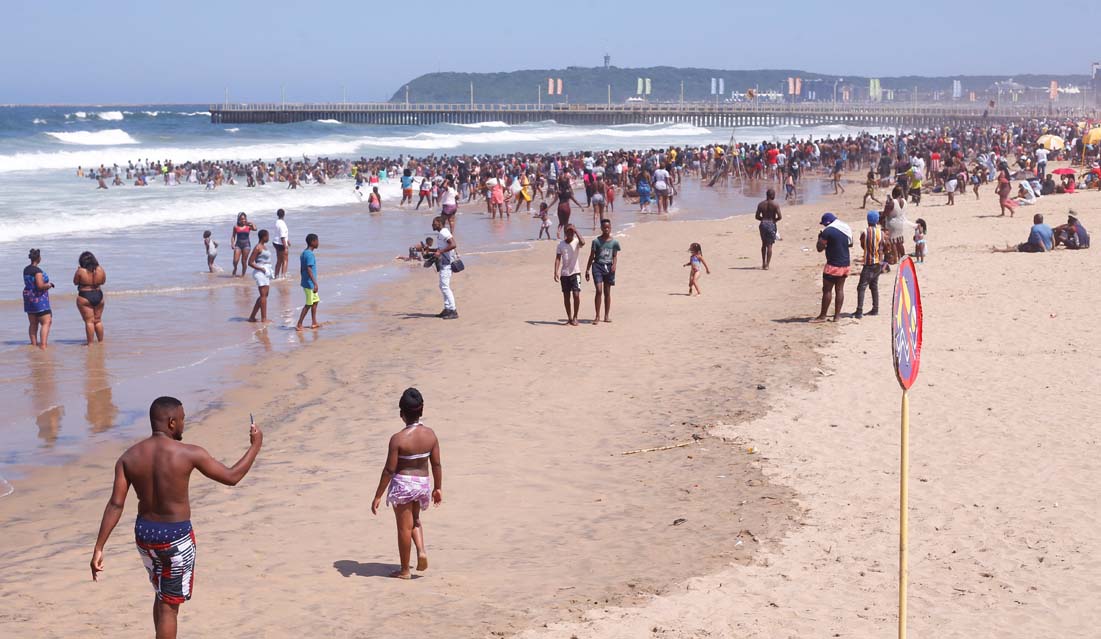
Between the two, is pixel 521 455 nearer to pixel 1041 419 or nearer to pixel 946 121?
pixel 1041 419

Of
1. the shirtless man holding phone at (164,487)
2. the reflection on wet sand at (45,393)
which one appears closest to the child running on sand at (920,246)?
the reflection on wet sand at (45,393)

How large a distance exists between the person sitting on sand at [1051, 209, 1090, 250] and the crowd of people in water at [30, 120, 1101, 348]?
0.03 metres

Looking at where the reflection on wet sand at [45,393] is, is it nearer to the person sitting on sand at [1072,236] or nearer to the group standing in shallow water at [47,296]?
the group standing in shallow water at [47,296]

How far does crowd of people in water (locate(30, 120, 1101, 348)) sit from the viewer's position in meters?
15.5

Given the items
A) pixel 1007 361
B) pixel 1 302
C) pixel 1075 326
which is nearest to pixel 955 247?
pixel 1075 326

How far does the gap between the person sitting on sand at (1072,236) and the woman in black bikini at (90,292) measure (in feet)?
48.0

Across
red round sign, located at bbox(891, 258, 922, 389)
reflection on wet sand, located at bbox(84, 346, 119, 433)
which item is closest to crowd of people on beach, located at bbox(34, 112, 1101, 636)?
red round sign, located at bbox(891, 258, 922, 389)

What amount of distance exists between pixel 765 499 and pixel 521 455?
216 centimetres

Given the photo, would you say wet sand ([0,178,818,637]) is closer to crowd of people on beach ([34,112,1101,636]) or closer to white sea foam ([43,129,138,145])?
crowd of people on beach ([34,112,1101,636])

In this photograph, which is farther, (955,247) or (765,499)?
(955,247)

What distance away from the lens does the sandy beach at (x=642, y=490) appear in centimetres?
638

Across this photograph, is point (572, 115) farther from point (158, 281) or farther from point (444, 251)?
point (444, 251)

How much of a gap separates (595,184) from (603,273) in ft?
44.7

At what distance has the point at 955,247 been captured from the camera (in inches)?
816
